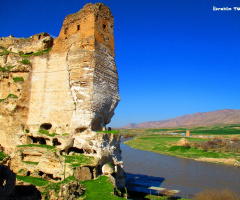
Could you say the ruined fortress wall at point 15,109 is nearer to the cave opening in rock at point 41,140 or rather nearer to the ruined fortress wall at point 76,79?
the ruined fortress wall at point 76,79

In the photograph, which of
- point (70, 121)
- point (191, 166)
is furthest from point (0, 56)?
point (191, 166)

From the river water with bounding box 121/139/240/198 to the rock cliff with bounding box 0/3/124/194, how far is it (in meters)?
6.35

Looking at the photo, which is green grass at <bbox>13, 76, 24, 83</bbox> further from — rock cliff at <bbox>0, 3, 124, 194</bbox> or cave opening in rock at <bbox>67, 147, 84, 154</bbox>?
cave opening in rock at <bbox>67, 147, 84, 154</bbox>

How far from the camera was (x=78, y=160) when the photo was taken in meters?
13.1

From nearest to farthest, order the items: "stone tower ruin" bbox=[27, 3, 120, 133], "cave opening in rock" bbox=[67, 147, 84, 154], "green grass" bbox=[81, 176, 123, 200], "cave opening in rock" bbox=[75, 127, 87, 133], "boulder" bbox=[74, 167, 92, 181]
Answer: "green grass" bbox=[81, 176, 123, 200]
"boulder" bbox=[74, 167, 92, 181]
"cave opening in rock" bbox=[75, 127, 87, 133]
"stone tower ruin" bbox=[27, 3, 120, 133]
"cave opening in rock" bbox=[67, 147, 84, 154]

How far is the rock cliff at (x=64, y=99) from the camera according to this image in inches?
572

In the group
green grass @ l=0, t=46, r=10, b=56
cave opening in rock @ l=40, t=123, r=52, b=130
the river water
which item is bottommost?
the river water

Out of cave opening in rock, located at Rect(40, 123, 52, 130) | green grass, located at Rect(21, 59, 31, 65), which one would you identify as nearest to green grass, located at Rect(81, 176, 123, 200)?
cave opening in rock, located at Rect(40, 123, 52, 130)

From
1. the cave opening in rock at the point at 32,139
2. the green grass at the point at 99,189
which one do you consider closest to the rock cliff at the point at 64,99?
the cave opening in rock at the point at 32,139

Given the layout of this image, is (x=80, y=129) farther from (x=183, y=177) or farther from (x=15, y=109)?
(x=183, y=177)

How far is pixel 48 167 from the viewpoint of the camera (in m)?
13.3

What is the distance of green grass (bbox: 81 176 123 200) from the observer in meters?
10.2

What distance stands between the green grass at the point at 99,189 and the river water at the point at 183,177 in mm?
7892

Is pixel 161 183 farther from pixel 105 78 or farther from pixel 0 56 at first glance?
pixel 0 56
